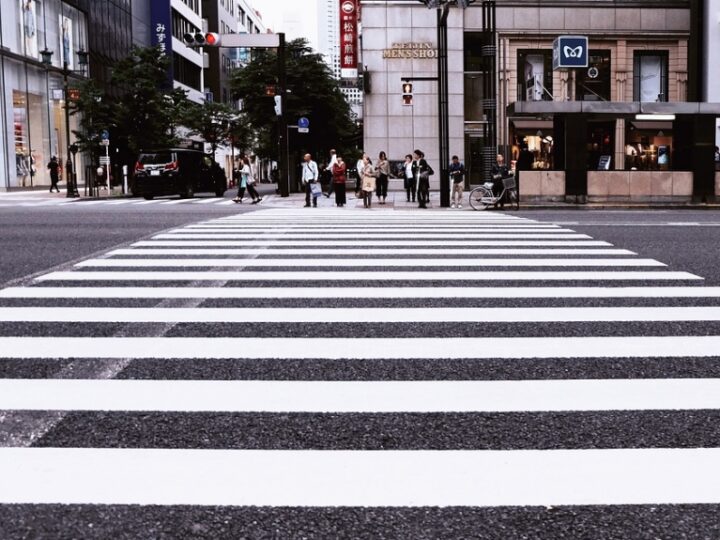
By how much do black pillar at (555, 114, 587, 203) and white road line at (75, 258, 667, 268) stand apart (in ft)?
49.5

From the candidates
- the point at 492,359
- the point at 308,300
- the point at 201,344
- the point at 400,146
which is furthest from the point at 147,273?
the point at 400,146

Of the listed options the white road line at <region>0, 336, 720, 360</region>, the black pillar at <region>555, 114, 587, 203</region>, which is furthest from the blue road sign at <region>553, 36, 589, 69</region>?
the white road line at <region>0, 336, 720, 360</region>

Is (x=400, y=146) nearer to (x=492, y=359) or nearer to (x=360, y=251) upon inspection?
(x=360, y=251)

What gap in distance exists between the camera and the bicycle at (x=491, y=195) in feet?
78.8

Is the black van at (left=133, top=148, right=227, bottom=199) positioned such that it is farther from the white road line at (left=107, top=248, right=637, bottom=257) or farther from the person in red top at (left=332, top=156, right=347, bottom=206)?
the white road line at (left=107, top=248, right=637, bottom=257)

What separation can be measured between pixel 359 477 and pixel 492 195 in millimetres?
21202

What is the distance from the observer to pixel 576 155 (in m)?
25.4

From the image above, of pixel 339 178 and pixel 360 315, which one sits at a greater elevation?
pixel 339 178

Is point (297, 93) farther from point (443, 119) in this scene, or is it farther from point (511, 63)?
point (443, 119)

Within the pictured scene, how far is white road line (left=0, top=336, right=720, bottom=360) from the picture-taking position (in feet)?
18.7

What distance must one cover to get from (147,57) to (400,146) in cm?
1359

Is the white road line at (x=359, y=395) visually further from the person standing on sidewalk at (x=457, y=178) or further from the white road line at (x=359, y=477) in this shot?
the person standing on sidewalk at (x=457, y=178)

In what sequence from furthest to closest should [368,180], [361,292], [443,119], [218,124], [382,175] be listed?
[218,124] → [382,175] → [443,119] → [368,180] → [361,292]

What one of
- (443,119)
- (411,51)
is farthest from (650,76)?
(443,119)
